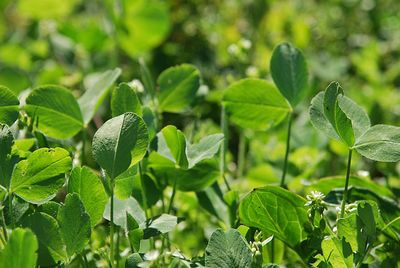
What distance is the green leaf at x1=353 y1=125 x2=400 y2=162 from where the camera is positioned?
0.95 metres

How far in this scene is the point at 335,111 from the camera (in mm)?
937

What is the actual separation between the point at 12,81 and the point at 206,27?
83 cm

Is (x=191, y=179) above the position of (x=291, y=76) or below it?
below

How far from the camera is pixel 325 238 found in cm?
92

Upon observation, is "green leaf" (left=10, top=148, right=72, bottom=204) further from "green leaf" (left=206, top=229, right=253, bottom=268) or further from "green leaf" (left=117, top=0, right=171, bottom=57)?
"green leaf" (left=117, top=0, right=171, bottom=57)

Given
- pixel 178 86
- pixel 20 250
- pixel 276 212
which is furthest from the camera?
pixel 178 86

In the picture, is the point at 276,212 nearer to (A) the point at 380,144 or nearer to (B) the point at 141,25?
(A) the point at 380,144

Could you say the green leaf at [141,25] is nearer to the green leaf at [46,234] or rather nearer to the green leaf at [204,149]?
the green leaf at [204,149]

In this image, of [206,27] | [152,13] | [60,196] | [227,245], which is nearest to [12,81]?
[60,196]

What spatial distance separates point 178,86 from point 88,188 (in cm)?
37

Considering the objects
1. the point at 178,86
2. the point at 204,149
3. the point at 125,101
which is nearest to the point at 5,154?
the point at 125,101

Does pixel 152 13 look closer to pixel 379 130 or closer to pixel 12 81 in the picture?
pixel 12 81

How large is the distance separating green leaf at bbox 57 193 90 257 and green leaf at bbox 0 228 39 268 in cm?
11

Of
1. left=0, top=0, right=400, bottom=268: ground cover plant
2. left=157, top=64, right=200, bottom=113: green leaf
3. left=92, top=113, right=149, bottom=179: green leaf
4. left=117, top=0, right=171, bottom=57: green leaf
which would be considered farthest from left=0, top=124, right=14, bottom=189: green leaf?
left=117, top=0, right=171, bottom=57: green leaf
